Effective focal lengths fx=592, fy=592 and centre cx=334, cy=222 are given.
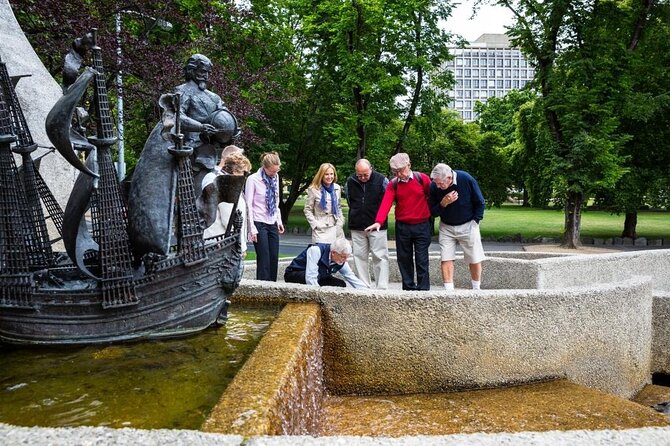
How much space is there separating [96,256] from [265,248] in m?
3.10

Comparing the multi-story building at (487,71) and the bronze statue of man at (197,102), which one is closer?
the bronze statue of man at (197,102)

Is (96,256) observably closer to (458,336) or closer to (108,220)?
(108,220)

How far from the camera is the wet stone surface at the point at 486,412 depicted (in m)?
4.37

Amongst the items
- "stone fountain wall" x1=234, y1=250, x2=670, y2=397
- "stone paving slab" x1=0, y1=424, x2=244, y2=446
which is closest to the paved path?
"stone fountain wall" x1=234, y1=250, x2=670, y2=397

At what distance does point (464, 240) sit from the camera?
785 cm

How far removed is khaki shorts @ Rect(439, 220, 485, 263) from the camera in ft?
25.6

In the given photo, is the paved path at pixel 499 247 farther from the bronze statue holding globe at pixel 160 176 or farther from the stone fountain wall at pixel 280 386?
the stone fountain wall at pixel 280 386

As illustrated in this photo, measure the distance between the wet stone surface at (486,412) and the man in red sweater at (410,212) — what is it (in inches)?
108

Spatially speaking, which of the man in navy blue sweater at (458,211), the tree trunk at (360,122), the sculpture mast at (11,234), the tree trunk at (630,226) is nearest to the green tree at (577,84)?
the tree trunk at (360,122)

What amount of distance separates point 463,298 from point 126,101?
518 inches

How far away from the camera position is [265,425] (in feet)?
9.20

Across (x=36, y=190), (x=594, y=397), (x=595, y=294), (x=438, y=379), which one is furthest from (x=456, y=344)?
(x=36, y=190)

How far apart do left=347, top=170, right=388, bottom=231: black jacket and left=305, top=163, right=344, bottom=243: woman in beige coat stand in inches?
10.3

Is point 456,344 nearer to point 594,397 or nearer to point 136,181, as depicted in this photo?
point 594,397
